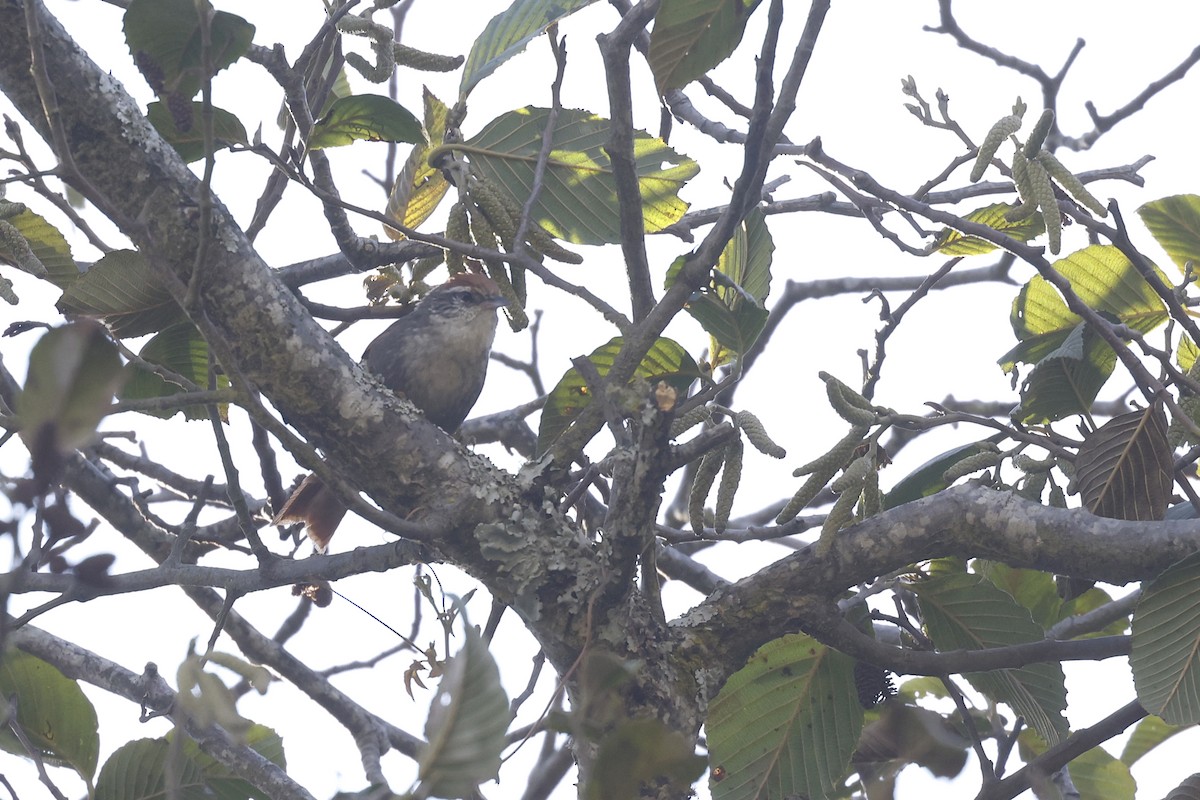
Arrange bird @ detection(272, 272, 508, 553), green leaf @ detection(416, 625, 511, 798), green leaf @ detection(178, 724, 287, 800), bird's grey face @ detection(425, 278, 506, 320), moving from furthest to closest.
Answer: bird's grey face @ detection(425, 278, 506, 320) < bird @ detection(272, 272, 508, 553) < green leaf @ detection(178, 724, 287, 800) < green leaf @ detection(416, 625, 511, 798)

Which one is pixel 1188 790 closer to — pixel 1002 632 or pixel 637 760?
pixel 1002 632

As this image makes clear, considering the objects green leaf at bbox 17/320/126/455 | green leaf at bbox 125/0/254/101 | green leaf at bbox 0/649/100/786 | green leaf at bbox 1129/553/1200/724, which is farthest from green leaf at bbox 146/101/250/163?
green leaf at bbox 1129/553/1200/724

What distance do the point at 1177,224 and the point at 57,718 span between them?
2971 mm

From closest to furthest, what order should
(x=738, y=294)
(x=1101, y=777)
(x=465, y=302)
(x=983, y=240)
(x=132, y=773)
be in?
(x=738, y=294), (x=132, y=773), (x=983, y=240), (x=1101, y=777), (x=465, y=302)

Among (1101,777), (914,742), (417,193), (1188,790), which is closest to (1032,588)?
(1101,777)

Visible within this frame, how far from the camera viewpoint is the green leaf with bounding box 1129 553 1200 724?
7.20 ft

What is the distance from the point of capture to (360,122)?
255 cm

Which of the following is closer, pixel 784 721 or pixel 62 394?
pixel 62 394

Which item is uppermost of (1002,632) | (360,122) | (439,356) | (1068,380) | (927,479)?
(439,356)

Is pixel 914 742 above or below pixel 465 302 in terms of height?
below

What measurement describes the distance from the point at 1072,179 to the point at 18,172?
2.16 metres

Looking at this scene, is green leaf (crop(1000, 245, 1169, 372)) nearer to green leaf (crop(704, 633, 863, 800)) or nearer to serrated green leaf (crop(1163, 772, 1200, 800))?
green leaf (crop(704, 633, 863, 800))

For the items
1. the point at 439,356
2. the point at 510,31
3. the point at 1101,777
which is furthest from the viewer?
the point at 439,356

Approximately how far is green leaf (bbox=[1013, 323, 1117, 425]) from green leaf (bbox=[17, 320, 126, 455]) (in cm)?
229
